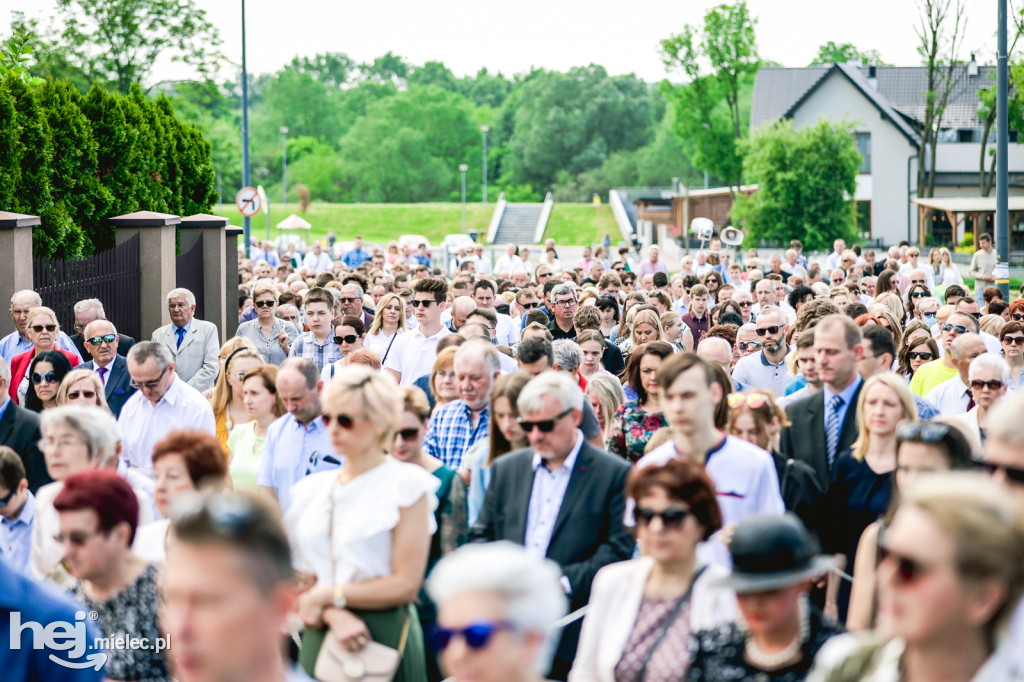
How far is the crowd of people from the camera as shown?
2.96m

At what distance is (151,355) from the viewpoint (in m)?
8.28

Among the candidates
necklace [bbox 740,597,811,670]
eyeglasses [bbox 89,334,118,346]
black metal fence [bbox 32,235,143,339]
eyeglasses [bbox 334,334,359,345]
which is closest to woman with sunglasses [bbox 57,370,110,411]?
eyeglasses [bbox 89,334,118,346]

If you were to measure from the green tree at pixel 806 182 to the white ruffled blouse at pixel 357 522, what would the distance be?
146ft

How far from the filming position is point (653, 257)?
24750mm

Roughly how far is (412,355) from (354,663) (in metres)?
6.67

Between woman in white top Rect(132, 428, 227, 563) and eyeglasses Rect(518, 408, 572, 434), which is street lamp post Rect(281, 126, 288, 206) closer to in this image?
eyeglasses Rect(518, 408, 572, 434)

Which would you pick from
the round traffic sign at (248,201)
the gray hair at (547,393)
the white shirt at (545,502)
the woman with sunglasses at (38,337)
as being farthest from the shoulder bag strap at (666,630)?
the round traffic sign at (248,201)

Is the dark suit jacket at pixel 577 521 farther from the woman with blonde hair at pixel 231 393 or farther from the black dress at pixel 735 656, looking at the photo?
the woman with blonde hair at pixel 231 393

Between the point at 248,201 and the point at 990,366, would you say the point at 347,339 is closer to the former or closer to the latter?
the point at 990,366

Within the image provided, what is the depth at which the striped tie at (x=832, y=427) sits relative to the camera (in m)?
6.97

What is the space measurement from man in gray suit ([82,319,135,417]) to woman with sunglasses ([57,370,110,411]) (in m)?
1.96

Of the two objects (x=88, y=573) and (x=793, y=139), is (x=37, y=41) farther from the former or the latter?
(x=88, y=573)

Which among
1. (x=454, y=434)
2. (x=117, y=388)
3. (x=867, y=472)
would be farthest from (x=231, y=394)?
(x=867, y=472)

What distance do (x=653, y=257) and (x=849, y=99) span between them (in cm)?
4343
